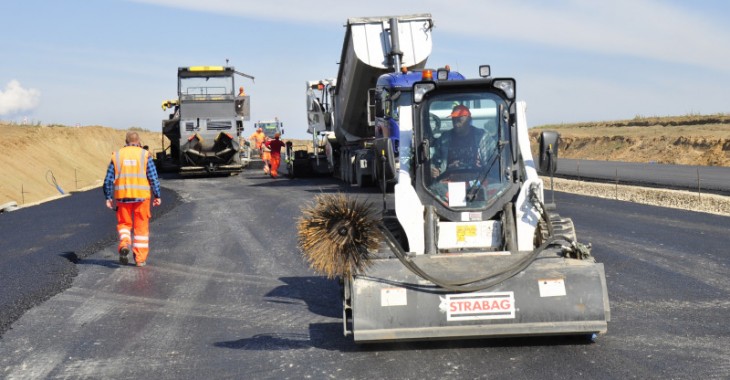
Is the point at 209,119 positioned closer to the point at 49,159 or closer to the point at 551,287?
the point at 49,159

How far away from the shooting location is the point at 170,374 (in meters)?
6.16

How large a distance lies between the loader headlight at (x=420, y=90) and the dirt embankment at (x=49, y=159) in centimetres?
1946

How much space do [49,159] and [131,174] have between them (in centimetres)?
2899

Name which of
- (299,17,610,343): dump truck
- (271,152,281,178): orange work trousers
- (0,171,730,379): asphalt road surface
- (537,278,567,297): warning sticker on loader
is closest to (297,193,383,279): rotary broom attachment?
(299,17,610,343): dump truck

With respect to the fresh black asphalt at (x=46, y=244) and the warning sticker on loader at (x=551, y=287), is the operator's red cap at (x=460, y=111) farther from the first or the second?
the fresh black asphalt at (x=46, y=244)

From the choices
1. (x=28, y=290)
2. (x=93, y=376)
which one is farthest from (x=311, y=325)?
(x=28, y=290)

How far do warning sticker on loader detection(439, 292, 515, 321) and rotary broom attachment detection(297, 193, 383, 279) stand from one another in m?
0.69

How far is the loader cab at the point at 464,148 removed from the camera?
7531mm

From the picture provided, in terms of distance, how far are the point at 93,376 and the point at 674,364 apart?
3816 mm

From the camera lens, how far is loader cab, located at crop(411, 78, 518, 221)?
7531 mm

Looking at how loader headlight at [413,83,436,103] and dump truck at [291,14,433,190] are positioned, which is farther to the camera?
dump truck at [291,14,433,190]

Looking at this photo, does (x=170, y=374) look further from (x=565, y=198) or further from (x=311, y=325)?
(x=565, y=198)

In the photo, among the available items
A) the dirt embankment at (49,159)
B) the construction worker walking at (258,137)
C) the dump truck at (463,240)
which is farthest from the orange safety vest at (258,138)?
the dump truck at (463,240)

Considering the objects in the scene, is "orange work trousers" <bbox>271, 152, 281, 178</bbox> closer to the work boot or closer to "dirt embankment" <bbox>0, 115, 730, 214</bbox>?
"dirt embankment" <bbox>0, 115, 730, 214</bbox>
